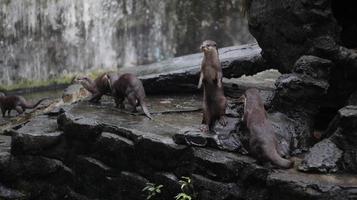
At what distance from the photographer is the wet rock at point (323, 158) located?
5.65m

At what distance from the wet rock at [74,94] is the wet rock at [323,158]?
18.2 ft

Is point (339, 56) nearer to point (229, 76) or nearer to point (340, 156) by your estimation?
point (340, 156)

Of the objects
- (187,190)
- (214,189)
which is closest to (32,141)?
(187,190)

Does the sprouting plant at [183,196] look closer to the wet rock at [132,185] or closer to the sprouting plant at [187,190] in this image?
the sprouting plant at [187,190]

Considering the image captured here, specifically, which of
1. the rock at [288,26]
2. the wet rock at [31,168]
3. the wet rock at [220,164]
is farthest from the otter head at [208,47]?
the wet rock at [31,168]

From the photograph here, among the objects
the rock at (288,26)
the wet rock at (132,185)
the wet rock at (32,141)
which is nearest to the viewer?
the rock at (288,26)

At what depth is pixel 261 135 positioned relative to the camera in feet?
19.6

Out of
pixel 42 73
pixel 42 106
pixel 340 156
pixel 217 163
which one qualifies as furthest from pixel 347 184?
pixel 42 73

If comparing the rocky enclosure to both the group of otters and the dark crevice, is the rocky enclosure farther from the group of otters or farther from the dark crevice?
the dark crevice

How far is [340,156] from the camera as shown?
19.0 feet

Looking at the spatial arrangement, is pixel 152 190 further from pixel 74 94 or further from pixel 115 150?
pixel 74 94

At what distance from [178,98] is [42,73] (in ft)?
15.1

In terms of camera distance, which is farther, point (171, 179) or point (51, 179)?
point (51, 179)

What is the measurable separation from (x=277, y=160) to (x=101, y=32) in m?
8.25
